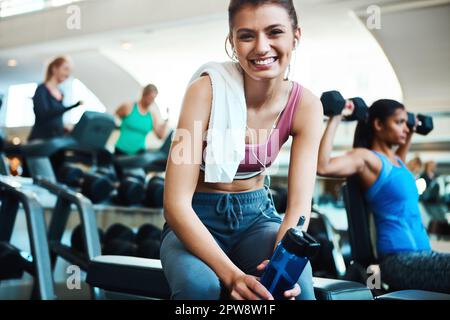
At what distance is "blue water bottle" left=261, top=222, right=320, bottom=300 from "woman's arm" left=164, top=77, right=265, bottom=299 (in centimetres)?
6

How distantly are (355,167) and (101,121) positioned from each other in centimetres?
204

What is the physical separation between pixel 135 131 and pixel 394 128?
7.67 ft

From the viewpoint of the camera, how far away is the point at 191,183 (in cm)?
97

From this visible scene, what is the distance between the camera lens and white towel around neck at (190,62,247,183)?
0.99 m

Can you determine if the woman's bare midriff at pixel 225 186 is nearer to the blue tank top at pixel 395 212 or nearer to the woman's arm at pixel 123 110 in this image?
the blue tank top at pixel 395 212

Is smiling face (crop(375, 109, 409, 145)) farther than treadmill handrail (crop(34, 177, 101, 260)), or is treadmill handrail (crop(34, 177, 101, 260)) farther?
treadmill handrail (crop(34, 177, 101, 260))

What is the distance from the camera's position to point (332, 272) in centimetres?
232

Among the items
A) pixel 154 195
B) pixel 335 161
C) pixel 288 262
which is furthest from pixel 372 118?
pixel 154 195

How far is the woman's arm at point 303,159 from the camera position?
102 centimetres

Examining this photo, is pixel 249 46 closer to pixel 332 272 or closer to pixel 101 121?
pixel 332 272

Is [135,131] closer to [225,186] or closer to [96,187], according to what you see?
[96,187]

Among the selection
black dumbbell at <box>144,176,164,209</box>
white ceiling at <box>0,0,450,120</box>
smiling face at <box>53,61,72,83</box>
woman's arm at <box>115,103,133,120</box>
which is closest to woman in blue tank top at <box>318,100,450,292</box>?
white ceiling at <box>0,0,450,120</box>

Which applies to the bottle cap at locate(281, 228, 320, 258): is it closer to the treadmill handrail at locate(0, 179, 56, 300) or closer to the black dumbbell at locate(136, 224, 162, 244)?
the treadmill handrail at locate(0, 179, 56, 300)
